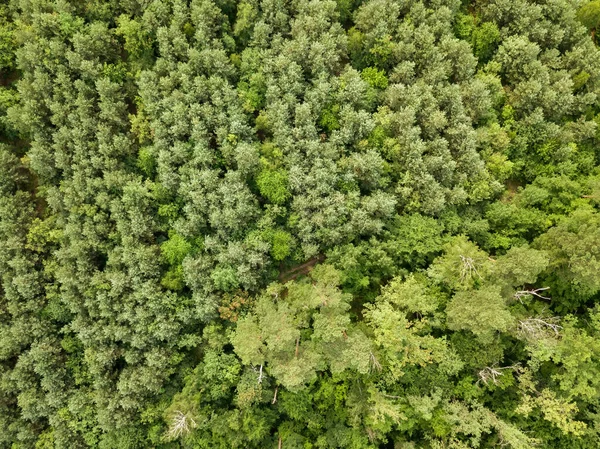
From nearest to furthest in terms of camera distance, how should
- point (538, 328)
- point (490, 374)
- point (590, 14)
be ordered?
point (538, 328) → point (490, 374) → point (590, 14)

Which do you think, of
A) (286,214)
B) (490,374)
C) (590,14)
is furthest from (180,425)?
(590,14)

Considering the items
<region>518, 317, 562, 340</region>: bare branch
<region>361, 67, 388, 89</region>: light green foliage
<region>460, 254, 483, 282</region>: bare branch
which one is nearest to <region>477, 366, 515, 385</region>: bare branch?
<region>518, 317, 562, 340</region>: bare branch


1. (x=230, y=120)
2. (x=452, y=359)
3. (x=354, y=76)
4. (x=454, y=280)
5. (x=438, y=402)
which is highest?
(x=354, y=76)

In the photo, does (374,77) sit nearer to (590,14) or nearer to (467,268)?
(467,268)

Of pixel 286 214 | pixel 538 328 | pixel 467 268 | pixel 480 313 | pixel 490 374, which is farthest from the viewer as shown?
pixel 286 214

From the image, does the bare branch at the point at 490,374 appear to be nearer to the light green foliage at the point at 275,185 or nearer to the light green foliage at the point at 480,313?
the light green foliage at the point at 480,313

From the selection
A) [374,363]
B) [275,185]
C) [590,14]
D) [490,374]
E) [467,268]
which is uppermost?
[590,14]

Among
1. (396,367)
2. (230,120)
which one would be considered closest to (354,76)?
(230,120)

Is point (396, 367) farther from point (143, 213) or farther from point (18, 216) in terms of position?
point (18, 216)

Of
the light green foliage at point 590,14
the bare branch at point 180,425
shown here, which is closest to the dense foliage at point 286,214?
the light green foliage at point 590,14
